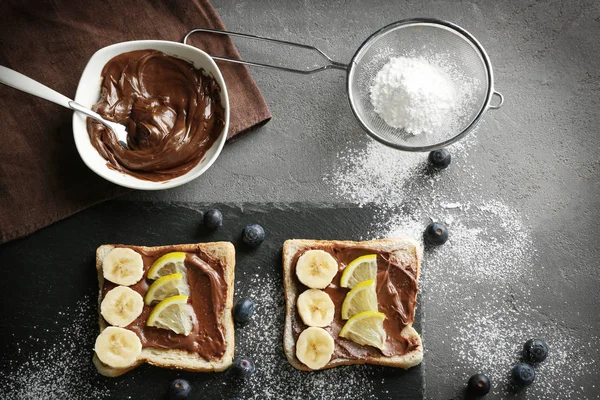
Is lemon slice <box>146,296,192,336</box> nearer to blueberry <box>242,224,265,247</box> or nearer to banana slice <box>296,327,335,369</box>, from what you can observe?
blueberry <box>242,224,265,247</box>

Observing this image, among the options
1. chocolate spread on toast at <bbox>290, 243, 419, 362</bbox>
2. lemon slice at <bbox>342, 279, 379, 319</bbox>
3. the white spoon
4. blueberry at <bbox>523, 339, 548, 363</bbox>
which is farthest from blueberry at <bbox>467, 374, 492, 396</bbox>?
the white spoon

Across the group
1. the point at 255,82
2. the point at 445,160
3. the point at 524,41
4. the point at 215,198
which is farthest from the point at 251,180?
the point at 524,41

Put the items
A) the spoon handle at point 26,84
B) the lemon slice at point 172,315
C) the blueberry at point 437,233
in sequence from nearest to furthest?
the spoon handle at point 26,84 < the lemon slice at point 172,315 < the blueberry at point 437,233

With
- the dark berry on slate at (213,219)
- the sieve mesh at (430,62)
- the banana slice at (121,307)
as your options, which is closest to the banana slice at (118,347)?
the banana slice at (121,307)

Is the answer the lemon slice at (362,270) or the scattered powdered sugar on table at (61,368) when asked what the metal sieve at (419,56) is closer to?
the lemon slice at (362,270)

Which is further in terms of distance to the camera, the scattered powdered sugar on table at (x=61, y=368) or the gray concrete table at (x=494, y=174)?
the gray concrete table at (x=494, y=174)

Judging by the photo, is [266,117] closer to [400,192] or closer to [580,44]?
[400,192]
